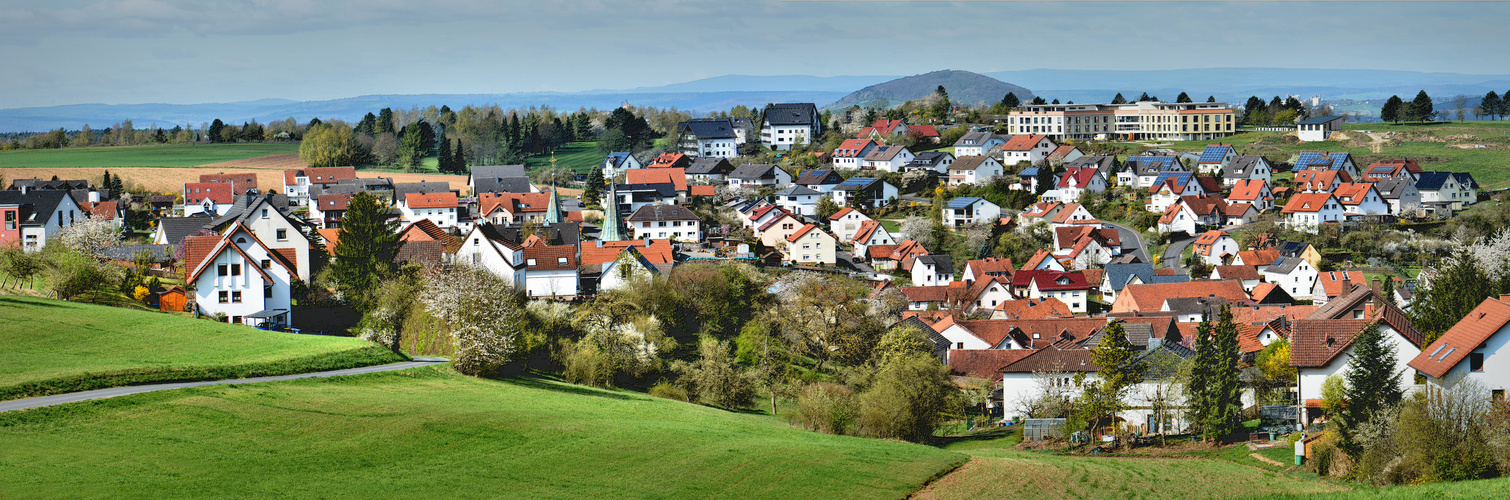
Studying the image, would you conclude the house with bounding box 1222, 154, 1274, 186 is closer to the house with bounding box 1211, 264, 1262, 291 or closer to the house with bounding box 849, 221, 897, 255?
the house with bounding box 1211, 264, 1262, 291

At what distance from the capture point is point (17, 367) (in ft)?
81.6

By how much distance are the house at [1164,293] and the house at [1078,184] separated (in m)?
33.0

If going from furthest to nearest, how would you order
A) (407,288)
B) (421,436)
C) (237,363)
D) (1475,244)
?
(1475,244) → (407,288) → (237,363) → (421,436)

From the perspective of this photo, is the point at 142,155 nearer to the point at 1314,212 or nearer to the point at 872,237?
the point at 872,237

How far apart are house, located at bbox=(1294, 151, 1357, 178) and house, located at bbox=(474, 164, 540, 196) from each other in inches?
2438

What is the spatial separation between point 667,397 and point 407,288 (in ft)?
34.0

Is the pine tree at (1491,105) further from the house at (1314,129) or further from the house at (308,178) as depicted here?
the house at (308,178)

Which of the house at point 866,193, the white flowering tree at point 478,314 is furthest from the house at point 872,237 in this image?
the white flowering tree at point 478,314

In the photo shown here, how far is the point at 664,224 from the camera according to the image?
8162 cm

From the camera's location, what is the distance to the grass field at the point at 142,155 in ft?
387

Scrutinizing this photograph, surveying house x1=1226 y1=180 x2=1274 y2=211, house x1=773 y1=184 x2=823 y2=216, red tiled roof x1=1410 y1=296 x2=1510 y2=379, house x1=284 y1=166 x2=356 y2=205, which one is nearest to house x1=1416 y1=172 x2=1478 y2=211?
house x1=1226 y1=180 x2=1274 y2=211

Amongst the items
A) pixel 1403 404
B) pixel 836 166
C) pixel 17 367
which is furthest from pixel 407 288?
pixel 836 166

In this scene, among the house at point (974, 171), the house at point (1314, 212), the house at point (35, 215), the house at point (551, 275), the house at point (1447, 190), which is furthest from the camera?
the house at point (974, 171)

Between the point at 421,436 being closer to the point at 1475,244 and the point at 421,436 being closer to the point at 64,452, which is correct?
the point at 64,452
